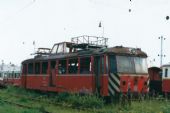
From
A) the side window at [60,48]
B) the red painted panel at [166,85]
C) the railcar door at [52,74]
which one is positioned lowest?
the red painted panel at [166,85]

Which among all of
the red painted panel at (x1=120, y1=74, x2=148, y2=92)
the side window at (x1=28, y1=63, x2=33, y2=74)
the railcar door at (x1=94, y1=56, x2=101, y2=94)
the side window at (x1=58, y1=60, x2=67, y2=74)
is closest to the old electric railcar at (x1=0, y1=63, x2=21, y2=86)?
the side window at (x1=28, y1=63, x2=33, y2=74)

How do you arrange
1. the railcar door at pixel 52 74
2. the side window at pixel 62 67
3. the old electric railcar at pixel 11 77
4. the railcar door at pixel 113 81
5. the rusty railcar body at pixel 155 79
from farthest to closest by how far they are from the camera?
1. the old electric railcar at pixel 11 77
2. the rusty railcar body at pixel 155 79
3. the railcar door at pixel 52 74
4. the side window at pixel 62 67
5. the railcar door at pixel 113 81

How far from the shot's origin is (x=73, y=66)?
21562mm

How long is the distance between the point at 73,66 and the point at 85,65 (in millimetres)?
1455

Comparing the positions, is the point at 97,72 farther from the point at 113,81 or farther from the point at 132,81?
the point at 132,81

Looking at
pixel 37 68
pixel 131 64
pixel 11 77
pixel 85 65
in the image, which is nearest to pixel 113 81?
pixel 131 64

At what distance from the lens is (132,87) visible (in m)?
19.2

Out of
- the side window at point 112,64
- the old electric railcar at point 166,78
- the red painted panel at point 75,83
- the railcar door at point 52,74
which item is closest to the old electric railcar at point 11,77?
the railcar door at point 52,74

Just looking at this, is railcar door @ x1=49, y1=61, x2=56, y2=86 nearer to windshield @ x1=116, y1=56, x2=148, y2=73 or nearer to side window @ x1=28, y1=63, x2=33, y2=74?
side window @ x1=28, y1=63, x2=33, y2=74

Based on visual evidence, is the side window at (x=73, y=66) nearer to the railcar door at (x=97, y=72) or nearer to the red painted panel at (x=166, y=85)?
the railcar door at (x=97, y=72)

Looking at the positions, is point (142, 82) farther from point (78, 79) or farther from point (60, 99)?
point (60, 99)

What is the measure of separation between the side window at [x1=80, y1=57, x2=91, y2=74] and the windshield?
1.59m

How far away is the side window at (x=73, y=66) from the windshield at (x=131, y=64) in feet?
9.38

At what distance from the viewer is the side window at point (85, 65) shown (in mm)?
19922
